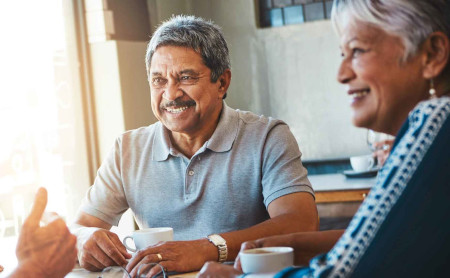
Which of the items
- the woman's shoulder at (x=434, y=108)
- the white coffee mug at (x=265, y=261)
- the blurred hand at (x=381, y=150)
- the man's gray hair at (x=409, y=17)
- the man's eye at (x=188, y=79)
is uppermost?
the man's gray hair at (x=409, y=17)

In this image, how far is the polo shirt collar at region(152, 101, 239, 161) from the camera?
93.4 inches

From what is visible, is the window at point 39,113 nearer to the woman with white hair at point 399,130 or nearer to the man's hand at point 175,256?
the man's hand at point 175,256

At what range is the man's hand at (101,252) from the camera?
6.31ft

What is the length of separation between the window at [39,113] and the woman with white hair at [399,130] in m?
2.61

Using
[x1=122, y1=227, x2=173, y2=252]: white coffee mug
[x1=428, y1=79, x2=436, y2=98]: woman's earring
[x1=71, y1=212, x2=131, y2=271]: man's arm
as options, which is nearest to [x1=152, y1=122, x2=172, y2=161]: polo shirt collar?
[x1=71, y1=212, x2=131, y2=271]: man's arm

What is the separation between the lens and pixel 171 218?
91.5 inches

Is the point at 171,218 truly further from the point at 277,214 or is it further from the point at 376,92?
the point at 376,92

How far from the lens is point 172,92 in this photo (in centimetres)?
239

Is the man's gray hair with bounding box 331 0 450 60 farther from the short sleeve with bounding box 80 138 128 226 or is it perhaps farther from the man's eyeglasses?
the short sleeve with bounding box 80 138 128 226

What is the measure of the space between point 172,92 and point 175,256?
2.49ft

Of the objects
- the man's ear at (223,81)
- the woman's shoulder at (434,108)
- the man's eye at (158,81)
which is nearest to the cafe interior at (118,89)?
the man's ear at (223,81)

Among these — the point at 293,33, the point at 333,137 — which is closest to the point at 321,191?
the point at 333,137

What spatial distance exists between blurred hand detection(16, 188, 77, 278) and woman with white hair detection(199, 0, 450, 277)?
381 millimetres

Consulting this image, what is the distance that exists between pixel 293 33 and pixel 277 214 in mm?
2865
